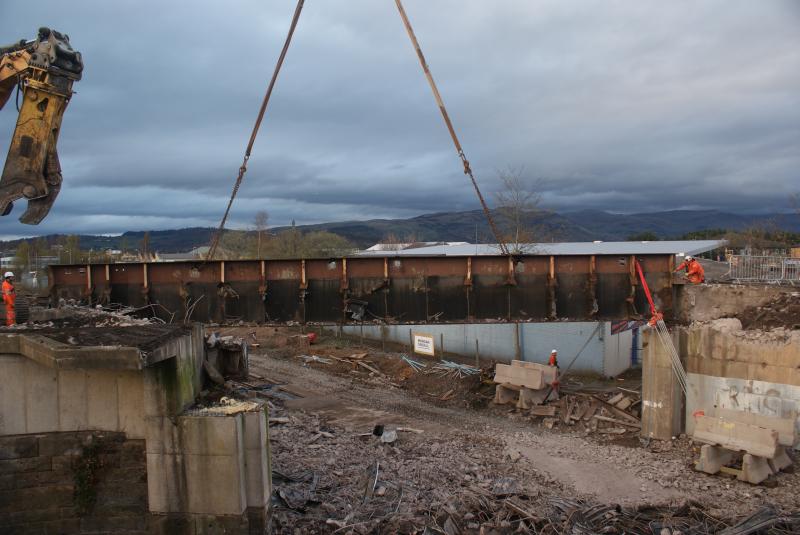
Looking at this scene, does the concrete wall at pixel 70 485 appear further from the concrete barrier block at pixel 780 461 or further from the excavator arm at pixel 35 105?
the concrete barrier block at pixel 780 461

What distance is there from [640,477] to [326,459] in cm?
713

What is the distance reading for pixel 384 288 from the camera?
50.2ft

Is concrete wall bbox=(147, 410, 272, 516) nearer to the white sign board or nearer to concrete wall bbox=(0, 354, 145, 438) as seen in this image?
concrete wall bbox=(0, 354, 145, 438)

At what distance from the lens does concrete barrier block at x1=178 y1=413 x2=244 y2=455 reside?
8.14 meters

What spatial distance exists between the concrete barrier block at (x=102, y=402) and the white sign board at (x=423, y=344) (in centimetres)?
1817

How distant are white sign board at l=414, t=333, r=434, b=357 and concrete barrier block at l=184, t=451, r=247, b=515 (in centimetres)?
1777

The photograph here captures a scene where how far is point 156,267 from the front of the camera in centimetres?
1495

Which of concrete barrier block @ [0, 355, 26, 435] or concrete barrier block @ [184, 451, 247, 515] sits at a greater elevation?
concrete barrier block @ [0, 355, 26, 435]

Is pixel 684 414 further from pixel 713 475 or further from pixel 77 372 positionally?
pixel 77 372

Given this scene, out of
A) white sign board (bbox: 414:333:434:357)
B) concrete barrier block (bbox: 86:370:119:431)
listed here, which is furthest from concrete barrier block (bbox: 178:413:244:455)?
white sign board (bbox: 414:333:434:357)

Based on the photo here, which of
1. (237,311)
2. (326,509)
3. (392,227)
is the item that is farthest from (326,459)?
(392,227)

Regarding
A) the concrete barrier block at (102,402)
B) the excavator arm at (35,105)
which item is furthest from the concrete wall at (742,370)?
the excavator arm at (35,105)

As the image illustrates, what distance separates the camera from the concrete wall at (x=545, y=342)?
2272cm

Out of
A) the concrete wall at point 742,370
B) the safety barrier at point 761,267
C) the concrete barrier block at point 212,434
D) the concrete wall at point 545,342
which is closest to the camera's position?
the concrete barrier block at point 212,434
